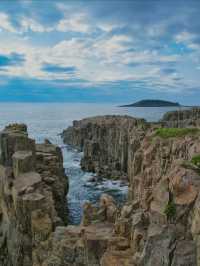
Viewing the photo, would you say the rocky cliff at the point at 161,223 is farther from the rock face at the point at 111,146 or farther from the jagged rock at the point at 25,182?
the rock face at the point at 111,146

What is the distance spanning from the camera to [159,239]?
55.4 feet

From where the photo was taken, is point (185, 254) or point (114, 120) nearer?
point (185, 254)

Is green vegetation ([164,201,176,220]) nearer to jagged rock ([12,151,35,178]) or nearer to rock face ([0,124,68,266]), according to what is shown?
rock face ([0,124,68,266])

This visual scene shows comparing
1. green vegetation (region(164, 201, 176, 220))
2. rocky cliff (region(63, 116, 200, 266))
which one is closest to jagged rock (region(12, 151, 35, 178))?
rocky cliff (region(63, 116, 200, 266))

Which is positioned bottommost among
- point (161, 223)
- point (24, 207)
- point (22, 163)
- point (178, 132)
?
point (24, 207)

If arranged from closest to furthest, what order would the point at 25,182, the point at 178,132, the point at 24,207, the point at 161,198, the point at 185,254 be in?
the point at 185,254 → the point at 161,198 → the point at 24,207 → the point at 25,182 → the point at 178,132

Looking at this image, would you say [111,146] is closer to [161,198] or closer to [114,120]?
[114,120]

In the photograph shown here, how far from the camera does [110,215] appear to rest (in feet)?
99.7

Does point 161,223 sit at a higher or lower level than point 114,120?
lower

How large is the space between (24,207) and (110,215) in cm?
827

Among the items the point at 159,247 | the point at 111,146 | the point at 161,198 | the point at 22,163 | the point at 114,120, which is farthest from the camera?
the point at 114,120

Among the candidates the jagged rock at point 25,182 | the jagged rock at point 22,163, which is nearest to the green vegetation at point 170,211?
the jagged rock at point 25,182

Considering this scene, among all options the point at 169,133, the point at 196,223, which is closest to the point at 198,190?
the point at 196,223

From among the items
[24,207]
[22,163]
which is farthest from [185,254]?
[22,163]
